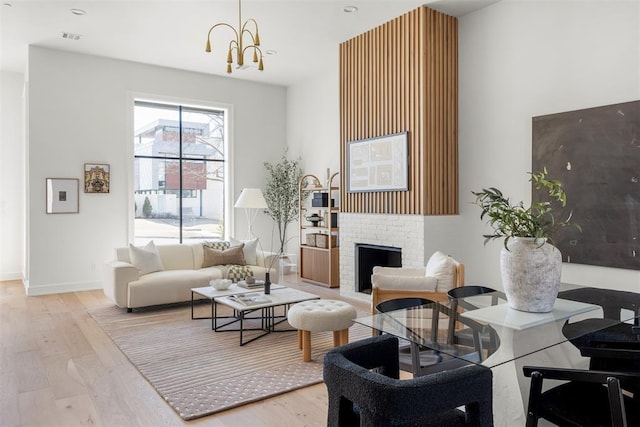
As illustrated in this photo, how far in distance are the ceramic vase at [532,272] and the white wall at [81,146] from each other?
6.20 meters

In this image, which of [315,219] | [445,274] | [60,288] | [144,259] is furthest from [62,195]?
[445,274]

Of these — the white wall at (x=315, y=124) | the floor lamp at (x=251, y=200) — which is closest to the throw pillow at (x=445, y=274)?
the floor lamp at (x=251, y=200)

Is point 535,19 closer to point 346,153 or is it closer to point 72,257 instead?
point 346,153

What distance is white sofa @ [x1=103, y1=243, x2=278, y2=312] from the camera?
5258 mm

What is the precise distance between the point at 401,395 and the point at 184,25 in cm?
550

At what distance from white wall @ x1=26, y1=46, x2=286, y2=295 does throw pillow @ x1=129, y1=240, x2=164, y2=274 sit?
62.5 inches

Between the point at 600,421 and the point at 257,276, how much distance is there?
4.64m

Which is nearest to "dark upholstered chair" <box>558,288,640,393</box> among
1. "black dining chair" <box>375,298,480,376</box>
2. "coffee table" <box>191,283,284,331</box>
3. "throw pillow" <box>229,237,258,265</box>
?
"black dining chair" <box>375,298,480,376</box>

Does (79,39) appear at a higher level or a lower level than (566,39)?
higher

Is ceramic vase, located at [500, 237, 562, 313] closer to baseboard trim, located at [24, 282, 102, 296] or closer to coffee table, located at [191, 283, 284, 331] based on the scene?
coffee table, located at [191, 283, 284, 331]

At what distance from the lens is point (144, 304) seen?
532 cm

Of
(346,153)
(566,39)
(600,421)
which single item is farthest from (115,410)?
(566,39)

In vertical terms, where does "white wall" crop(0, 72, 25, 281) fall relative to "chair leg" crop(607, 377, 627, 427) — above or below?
above

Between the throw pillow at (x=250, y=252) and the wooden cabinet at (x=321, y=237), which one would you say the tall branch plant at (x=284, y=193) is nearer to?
the wooden cabinet at (x=321, y=237)
